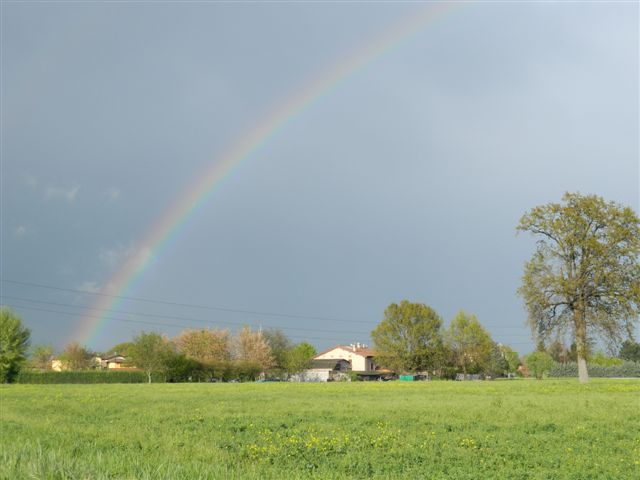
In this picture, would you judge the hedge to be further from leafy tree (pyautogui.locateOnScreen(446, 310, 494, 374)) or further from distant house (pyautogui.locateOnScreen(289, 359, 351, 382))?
leafy tree (pyautogui.locateOnScreen(446, 310, 494, 374))

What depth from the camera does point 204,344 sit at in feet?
483

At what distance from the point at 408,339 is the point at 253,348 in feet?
136

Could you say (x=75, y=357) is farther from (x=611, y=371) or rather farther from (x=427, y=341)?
(x=611, y=371)

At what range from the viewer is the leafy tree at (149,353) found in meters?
112

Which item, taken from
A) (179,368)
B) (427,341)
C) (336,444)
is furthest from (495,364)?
(336,444)

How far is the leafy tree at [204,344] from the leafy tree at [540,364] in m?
84.0

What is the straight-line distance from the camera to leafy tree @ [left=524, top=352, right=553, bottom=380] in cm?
16732

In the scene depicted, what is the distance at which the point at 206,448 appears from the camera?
570 inches

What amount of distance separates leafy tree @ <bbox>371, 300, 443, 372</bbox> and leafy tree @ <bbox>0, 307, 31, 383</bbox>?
6867 cm

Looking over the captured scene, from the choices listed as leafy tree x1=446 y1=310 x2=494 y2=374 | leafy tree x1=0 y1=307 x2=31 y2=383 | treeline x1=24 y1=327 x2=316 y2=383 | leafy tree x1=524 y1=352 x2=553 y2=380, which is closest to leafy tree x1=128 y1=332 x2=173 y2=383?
treeline x1=24 y1=327 x2=316 y2=383

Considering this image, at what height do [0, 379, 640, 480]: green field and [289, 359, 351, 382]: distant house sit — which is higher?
[0, 379, 640, 480]: green field

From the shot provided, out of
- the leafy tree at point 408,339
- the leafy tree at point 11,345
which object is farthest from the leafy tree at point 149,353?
the leafy tree at point 408,339

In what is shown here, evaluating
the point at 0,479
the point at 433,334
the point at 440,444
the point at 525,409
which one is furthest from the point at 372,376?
the point at 0,479

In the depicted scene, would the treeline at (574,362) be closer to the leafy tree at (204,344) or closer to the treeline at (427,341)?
the treeline at (427,341)
